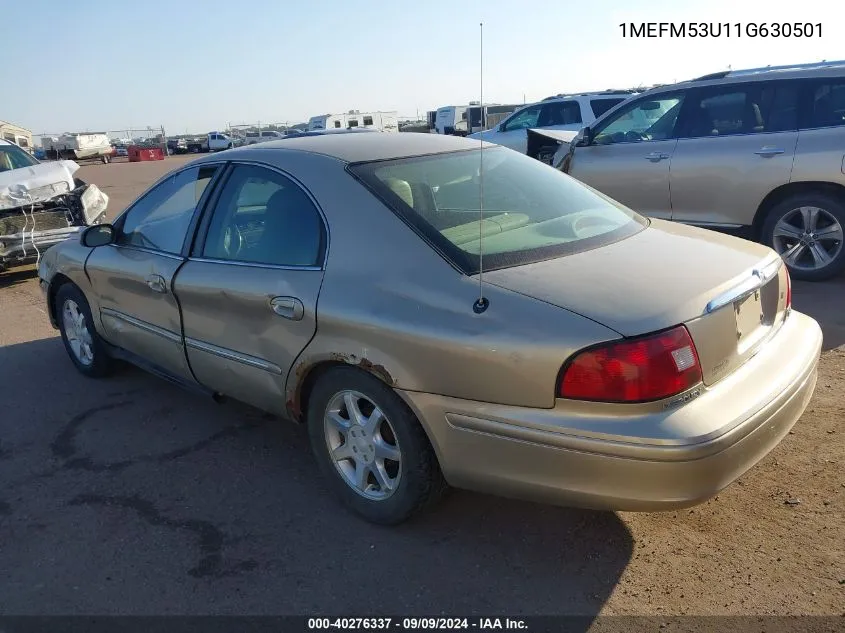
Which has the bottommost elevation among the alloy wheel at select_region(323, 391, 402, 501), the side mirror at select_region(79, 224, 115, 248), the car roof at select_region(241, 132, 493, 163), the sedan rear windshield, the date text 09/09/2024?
the date text 09/09/2024

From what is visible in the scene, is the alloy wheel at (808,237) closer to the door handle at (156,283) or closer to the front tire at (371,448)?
the front tire at (371,448)

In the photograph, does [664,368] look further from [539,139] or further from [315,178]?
[539,139]

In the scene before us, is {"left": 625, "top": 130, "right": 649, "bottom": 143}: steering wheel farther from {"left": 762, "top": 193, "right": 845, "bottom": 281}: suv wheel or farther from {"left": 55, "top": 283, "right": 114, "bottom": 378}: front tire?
{"left": 55, "top": 283, "right": 114, "bottom": 378}: front tire

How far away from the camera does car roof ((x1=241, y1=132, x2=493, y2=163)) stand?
11.3 ft

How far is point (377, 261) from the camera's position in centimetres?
292

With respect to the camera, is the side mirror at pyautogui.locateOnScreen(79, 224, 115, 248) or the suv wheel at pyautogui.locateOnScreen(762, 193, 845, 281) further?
the suv wheel at pyautogui.locateOnScreen(762, 193, 845, 281)

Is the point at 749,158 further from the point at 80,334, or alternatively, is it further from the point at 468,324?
the point at 80,334

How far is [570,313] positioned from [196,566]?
1795 millimetres

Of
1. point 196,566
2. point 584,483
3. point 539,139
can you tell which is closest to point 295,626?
point 196,566

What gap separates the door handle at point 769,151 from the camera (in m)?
6.33

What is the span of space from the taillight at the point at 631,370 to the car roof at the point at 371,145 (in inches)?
60.1

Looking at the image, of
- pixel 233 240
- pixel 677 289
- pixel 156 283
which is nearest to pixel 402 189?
pixel 233 240

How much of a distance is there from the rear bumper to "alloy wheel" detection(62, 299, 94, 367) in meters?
3.20

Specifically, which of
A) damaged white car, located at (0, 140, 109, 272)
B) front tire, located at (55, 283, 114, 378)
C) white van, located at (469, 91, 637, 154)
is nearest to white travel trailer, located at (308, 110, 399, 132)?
white van, located at (469, 91, 637, 154)
